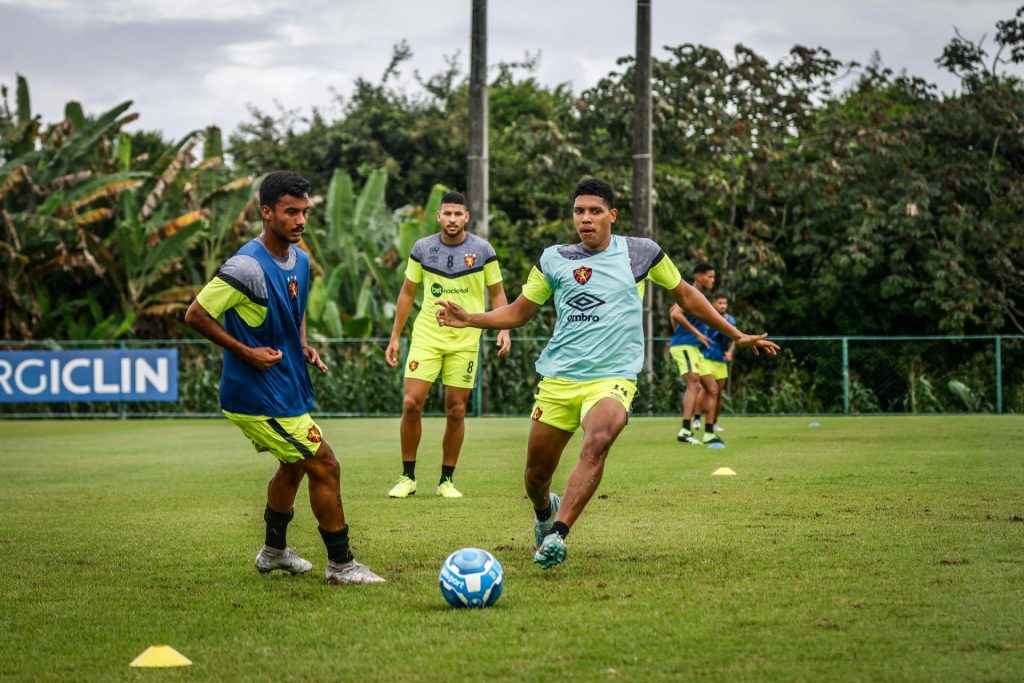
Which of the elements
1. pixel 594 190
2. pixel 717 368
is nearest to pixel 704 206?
pixel 717 368

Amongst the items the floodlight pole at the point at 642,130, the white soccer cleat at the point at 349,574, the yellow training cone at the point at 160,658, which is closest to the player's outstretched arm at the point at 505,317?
the white soccer cleat at the point at 349,574

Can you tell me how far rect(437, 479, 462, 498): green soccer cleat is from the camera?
9.98 m

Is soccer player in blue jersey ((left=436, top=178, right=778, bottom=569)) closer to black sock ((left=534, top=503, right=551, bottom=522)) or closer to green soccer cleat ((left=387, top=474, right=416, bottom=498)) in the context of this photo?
black sock ((left=534, top=503, right=551, bottom=522))

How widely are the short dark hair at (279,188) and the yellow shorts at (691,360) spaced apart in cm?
990

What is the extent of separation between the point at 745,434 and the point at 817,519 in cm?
936

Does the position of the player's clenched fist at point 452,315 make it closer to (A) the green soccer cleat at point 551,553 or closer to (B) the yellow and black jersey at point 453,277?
(A) the green soccer cleat at point 551,553

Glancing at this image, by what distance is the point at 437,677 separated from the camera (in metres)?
4.45

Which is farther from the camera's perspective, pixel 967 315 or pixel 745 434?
pixel 967 315

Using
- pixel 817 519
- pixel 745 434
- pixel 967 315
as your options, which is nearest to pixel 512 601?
pixel 817 519

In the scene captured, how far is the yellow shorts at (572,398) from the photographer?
6.93 metres

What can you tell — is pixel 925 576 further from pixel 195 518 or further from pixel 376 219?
pixel 376 219

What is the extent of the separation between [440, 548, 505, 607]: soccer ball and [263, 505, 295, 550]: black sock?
51.1 inches

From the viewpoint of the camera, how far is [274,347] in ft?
21.0

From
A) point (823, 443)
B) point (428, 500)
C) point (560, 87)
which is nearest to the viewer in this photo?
point (428, 500)
